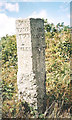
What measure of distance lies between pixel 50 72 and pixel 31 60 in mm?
2343

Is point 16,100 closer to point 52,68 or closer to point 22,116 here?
→ point 22,116

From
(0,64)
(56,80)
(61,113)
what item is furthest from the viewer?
(0,64)

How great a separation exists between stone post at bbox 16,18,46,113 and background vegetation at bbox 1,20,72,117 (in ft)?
0.73

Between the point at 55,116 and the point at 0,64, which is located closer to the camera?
the point at 55,116

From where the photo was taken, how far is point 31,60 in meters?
3.27

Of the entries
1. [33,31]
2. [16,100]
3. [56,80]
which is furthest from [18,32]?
[56,80]

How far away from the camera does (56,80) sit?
15.8 ft

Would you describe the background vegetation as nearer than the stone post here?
No

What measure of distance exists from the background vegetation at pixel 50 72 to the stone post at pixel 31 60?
22cm

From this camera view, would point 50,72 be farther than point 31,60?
Yes

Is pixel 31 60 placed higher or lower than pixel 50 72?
higher

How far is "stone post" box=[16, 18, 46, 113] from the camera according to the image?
326 cm

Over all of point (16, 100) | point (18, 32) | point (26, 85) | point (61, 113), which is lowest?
point (61, 113)

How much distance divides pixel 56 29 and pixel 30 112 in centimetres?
399
